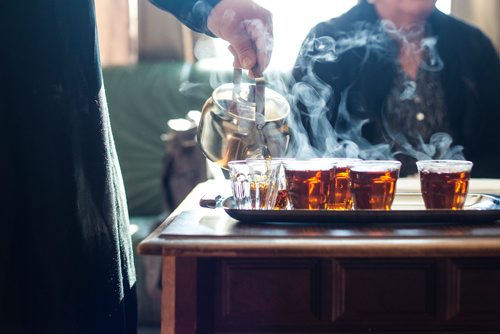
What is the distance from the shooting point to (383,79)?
300cm

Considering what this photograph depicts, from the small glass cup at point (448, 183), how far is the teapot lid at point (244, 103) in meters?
0.34

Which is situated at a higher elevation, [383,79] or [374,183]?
[383,79]

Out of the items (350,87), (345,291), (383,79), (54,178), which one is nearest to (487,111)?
(383,79)

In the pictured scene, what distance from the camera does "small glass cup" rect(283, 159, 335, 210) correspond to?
4.05ft

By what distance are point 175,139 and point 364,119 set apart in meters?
0.82

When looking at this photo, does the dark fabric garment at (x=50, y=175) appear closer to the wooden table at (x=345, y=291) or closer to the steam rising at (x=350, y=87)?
the wooden table at (x=345, y=291)

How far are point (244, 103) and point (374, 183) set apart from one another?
0.35 m

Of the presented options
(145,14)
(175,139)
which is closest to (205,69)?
(145,14)

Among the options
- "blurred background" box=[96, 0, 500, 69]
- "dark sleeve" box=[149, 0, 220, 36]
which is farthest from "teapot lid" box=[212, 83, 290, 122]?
"blurred background" box=[96, 0, 500, 69]

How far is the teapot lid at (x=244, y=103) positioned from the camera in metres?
1.42

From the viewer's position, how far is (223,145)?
1.44 metres

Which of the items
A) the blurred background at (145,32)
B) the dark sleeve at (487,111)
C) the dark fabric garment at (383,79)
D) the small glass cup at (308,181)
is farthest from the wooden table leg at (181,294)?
the blurred background at (145,32)

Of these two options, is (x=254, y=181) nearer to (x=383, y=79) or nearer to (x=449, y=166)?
(x=449, y=166)

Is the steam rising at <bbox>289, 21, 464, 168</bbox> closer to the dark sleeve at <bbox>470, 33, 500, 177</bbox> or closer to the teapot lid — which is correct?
the dark sleeve at <bbox>470, 33, 500, 177</bbox>
